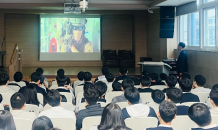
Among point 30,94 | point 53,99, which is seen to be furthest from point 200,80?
point 30,94

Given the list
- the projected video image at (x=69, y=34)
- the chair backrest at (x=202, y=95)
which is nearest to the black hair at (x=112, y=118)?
the chair backrest at (x=202, y=95)

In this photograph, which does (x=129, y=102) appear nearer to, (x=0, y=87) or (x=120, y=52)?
(x=0, y=87)

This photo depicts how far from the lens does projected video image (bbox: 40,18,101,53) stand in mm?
13344

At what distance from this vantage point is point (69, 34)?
1336 cm

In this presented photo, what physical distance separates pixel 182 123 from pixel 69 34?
11.1 metres

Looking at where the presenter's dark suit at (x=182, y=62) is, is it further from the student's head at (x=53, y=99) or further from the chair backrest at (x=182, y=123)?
the student's head at (x=53, y=99)

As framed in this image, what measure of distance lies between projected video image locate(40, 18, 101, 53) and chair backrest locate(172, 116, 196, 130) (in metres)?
11.0

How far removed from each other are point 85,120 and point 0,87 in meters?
2.59

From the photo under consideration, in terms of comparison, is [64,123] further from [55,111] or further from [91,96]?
[91,96]

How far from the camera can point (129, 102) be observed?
3361 mm

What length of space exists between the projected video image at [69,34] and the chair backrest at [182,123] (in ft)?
36.0

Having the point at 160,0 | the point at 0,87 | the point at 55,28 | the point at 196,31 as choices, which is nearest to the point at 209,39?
the point at 196,31

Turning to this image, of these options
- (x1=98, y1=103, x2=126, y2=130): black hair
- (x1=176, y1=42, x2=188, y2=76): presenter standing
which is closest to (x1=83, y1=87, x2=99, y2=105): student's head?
(x1=98, y1=103, x2=126, y2=130): black hair

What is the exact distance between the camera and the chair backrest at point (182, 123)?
2.82 metres
